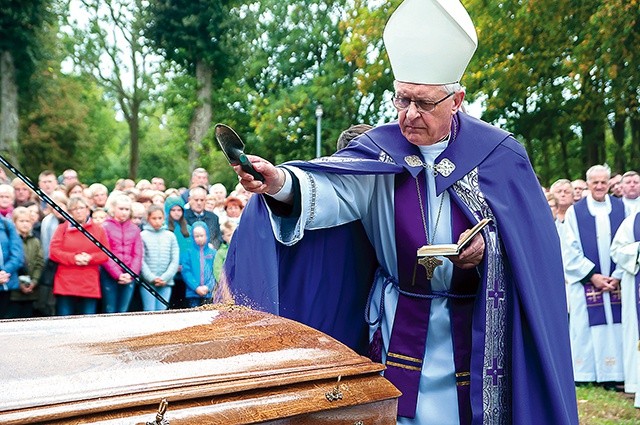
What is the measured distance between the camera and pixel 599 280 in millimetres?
8531

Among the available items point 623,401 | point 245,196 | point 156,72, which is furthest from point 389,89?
point 623,401

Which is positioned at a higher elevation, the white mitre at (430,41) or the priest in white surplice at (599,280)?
the white mitre at (430,41)

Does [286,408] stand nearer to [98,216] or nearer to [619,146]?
[98,216]

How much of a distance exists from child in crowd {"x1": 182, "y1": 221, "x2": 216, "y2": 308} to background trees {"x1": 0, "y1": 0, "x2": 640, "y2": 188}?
36.6 feet

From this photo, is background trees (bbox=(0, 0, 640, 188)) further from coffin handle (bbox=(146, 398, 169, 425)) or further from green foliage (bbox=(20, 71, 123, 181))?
coffin handle (bbox=(146, 398, 169, 425))

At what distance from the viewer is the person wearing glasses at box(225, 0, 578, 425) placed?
2.91 metres

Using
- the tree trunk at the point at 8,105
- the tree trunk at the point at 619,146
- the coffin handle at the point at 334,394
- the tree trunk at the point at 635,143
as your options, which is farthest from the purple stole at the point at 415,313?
the tree trunk at the point at 635,143

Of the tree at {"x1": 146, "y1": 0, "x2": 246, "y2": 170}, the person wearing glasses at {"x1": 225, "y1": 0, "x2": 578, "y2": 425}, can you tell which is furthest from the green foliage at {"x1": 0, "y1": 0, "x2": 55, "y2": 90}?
the person wearing glasses at {"x1": 225, "y1": 0, "x2": 578, "y2": 425}

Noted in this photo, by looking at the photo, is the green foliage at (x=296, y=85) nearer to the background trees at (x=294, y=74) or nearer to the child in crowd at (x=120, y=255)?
the background trees at (x=294, y=74)

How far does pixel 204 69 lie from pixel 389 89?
5952 millimetres

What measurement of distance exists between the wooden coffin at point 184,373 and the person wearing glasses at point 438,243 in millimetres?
613

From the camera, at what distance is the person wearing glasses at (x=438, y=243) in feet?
9.54

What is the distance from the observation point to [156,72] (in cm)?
3425

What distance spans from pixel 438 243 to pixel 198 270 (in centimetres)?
511
